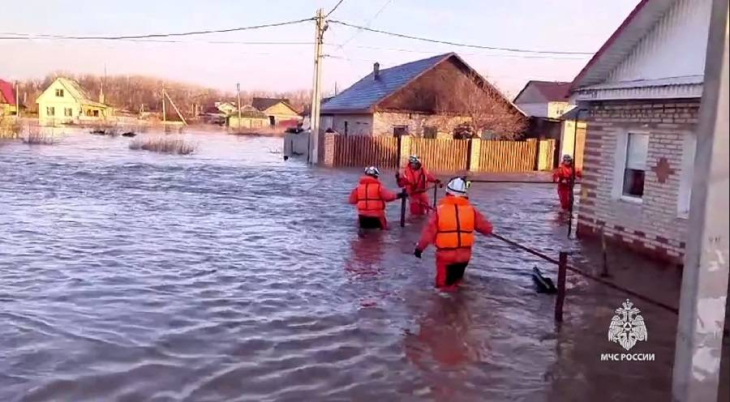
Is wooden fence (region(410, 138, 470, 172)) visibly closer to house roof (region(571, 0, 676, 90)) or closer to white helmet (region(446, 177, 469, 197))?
house roof (region(571, 0, 676, 90))

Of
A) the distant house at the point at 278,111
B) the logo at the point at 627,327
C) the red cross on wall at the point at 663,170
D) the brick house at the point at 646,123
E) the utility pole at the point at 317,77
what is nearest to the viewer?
the logo at the point at 627,327

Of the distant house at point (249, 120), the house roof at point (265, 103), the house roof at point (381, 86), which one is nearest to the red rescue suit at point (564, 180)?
the house roof at point (381, 86)

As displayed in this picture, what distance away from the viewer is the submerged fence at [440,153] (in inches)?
1262

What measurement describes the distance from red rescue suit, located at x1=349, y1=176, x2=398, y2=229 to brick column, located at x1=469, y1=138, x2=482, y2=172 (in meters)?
20.6

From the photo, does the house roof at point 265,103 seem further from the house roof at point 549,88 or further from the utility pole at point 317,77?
the utility pole at point 317,77

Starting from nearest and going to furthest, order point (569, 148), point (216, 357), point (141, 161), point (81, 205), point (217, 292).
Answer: point (216, 357) < point (217, 292) < point (81, 205) < point (141, 161) < point (569, 148)

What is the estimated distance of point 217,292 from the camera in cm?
841

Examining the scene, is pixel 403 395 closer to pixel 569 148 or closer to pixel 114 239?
pixel 114 239

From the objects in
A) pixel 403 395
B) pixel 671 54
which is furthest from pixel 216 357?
pixel 671 54

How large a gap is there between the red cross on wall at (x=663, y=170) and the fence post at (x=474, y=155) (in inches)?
878

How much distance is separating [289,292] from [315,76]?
24.0 metres

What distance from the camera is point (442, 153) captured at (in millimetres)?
32844

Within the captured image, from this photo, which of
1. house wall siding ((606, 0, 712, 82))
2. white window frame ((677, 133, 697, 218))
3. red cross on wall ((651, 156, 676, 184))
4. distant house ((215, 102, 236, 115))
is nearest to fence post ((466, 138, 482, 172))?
house wall siding ((606, 0, 712, 82))

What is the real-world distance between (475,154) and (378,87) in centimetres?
779
